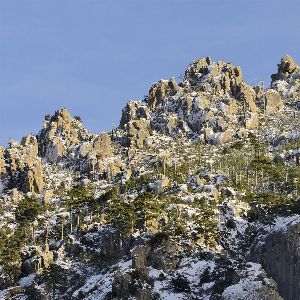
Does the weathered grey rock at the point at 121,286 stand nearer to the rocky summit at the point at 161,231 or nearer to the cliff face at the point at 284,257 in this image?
the rocky summit at the point at 161,231

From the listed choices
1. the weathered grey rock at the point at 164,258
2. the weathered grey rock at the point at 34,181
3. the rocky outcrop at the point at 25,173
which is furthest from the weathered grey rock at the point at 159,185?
the weathered grey rock at the point at 164,258

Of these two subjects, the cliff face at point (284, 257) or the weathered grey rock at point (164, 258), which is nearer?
the cliff face at point (284, 257)

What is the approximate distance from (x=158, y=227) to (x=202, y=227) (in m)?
8.82

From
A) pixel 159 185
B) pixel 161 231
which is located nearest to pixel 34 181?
pixel 159 185

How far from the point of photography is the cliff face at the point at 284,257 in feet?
350

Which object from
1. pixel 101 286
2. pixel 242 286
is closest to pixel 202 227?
pixel 101 286

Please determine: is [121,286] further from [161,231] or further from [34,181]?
[34,181]

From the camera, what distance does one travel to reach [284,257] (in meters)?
110

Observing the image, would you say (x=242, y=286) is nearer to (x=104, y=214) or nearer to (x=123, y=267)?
(x=123, y=267)

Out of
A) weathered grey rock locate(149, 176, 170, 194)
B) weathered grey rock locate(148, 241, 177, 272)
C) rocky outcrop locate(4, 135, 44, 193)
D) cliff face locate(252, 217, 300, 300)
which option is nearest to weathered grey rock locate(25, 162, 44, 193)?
rocky outcrop locate(4, 135, 44, 193)

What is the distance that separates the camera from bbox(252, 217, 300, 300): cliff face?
107 meters

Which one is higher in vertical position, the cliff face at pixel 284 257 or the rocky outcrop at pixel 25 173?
the rocky outcrop at pixel 25 173

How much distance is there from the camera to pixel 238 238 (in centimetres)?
13375

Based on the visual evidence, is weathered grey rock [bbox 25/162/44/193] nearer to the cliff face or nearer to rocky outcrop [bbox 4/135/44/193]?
rocky outcrop [bbox 4/135/44/193]
